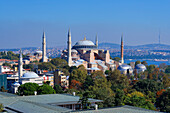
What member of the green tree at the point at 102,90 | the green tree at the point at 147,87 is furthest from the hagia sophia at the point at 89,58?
the green tree at the point at 147,87

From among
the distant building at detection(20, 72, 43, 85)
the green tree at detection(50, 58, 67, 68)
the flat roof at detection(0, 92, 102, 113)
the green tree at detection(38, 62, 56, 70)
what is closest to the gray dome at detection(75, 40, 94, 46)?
the green tree at detection(50, 58, 67, 68)

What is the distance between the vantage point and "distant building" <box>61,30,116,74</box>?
6045 cm

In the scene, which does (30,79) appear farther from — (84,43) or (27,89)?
(84,43)

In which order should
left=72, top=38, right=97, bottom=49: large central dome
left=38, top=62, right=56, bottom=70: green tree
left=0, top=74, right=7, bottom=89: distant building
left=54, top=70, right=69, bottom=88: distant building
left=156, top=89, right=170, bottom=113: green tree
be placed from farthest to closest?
left=72, top=38, right=97, bottom=49: large central dome → left=38, top=62, right=56, bottom=70: green tree → left=54, top=70, right=69, bottom=88: distant building → left=0, top=74, right=7, bottom=89: distant building → left=156, top=89, right=170, bottom=113: green tree

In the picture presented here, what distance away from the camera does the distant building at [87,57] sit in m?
60.4

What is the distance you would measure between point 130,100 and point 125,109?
9.23 meters

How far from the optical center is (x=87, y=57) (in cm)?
6444

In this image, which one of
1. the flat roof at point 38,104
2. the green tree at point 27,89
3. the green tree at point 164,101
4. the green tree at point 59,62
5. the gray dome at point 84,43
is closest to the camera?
the flat roof at point 38,104

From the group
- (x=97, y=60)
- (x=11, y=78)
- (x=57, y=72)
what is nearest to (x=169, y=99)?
(x=57, y=72)

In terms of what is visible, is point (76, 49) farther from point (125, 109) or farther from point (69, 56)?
point (125, 109)

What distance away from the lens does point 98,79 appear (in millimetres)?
40344

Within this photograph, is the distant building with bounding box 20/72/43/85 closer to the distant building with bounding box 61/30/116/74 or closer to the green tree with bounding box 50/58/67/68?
the green tree with bounding box 50/58/67/68

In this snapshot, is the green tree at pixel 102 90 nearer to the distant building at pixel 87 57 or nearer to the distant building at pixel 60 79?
the distant building at pixel 60 79

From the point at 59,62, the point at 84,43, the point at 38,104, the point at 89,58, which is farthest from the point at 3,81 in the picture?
the point at 38,104
